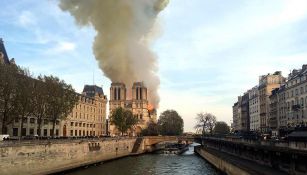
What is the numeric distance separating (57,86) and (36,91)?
8.56m

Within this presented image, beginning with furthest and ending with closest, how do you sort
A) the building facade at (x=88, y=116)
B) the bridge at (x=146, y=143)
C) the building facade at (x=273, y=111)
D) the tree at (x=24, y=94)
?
the bridge at (x=146, y=143) < the building facade at (x=273, y=111) < the building facade at (x=88, y=116) < the tree at (x=24, y=94)

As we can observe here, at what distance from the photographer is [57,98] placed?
91.9 metres

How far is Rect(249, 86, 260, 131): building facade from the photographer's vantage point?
583ft

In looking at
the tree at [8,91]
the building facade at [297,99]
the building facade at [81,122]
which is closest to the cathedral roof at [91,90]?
the building facade at [81,122]

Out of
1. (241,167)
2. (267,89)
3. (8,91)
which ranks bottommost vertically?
(241,167)

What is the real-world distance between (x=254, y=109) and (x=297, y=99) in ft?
216

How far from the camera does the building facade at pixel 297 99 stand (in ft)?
371

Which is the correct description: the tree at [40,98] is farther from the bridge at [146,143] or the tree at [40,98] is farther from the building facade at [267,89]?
the building facade at [267,89]

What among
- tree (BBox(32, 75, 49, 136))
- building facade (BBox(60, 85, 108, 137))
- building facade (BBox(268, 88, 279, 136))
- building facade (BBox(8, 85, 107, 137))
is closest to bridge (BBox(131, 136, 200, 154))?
building facade (BBox(8, 85, 107, 137))

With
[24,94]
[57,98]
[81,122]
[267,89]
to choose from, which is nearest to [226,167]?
[24,94]

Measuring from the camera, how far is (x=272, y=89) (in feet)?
529

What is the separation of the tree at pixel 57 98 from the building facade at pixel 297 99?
5578 centimetres

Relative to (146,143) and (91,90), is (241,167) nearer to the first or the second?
(146,143)

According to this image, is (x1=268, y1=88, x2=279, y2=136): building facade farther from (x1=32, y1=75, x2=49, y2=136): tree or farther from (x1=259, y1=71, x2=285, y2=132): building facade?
(x1=32, y1=75, x2=49, y2=136): tree
